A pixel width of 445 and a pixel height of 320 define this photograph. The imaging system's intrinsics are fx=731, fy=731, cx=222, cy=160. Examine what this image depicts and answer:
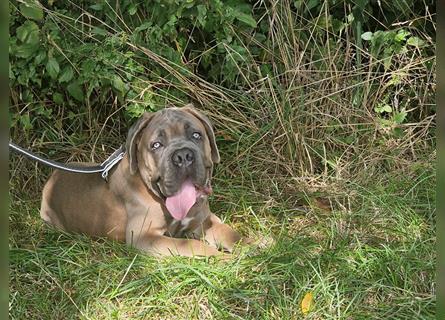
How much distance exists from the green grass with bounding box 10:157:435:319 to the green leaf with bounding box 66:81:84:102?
944 millimetres

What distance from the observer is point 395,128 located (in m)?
4.66

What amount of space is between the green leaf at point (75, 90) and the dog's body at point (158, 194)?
687 mm

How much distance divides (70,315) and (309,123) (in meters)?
2.14

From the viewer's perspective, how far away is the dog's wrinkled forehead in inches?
144

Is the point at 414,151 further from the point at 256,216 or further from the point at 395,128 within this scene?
the point at 256,216

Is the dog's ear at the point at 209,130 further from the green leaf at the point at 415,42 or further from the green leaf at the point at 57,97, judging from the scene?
the green leaf at the point at 415,42

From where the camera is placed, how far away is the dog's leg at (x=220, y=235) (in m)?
3.80

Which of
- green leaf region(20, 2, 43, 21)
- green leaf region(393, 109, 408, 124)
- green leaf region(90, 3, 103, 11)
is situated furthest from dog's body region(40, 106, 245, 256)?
green leaf region(393, 109, 408, 124)

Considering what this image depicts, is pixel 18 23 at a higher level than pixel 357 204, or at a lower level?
higher

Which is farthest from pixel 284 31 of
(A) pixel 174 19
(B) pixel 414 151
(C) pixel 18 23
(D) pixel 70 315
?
(D) pixel 70 315

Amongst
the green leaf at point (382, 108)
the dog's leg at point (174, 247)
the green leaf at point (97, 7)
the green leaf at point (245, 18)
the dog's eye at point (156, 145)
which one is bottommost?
the green leaf at point (382, 108)

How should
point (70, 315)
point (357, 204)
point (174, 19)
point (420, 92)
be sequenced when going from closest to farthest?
1. point (70, 315)
2. point (357, 204)
3. point (174, 19)
4. point (420, 92)

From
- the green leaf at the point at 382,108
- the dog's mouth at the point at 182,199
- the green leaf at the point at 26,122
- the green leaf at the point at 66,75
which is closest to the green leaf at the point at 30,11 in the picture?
the green leaf at the point at 66,75

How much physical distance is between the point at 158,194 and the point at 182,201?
151 millimetres
